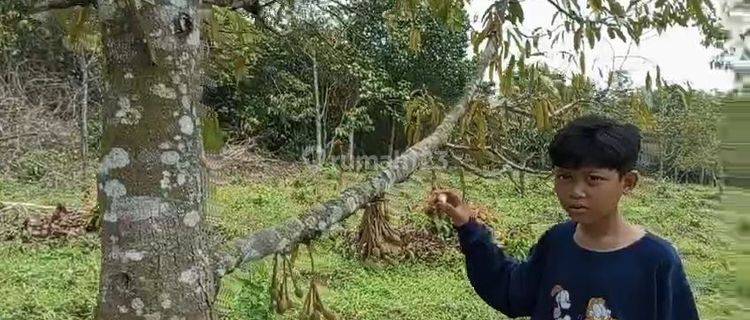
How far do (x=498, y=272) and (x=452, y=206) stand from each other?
0.15 metres

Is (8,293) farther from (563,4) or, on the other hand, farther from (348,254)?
(563,4)

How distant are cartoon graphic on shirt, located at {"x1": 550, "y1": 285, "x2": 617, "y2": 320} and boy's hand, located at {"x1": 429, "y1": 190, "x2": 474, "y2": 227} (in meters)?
0.22

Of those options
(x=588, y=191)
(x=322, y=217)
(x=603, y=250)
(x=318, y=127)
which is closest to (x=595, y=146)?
(x=588, y=191)

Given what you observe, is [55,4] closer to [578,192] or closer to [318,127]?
[578,192]

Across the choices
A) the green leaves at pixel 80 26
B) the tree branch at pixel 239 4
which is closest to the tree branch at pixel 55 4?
the tree branch at pixel 239 4

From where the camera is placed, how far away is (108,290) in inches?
40.9

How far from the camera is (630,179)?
130 centimetres

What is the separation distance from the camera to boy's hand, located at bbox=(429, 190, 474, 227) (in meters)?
1.44

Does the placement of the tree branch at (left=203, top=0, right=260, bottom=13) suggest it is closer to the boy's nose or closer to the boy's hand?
the boy's hand

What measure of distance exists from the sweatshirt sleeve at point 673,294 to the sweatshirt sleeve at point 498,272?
0.75ft

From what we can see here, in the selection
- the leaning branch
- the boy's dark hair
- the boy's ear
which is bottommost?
the leaning branch

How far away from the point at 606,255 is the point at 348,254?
16.3ft

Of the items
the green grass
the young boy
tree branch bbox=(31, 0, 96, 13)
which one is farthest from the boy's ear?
the green grass

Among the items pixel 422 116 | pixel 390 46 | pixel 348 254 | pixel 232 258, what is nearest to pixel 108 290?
pixel 232 258
